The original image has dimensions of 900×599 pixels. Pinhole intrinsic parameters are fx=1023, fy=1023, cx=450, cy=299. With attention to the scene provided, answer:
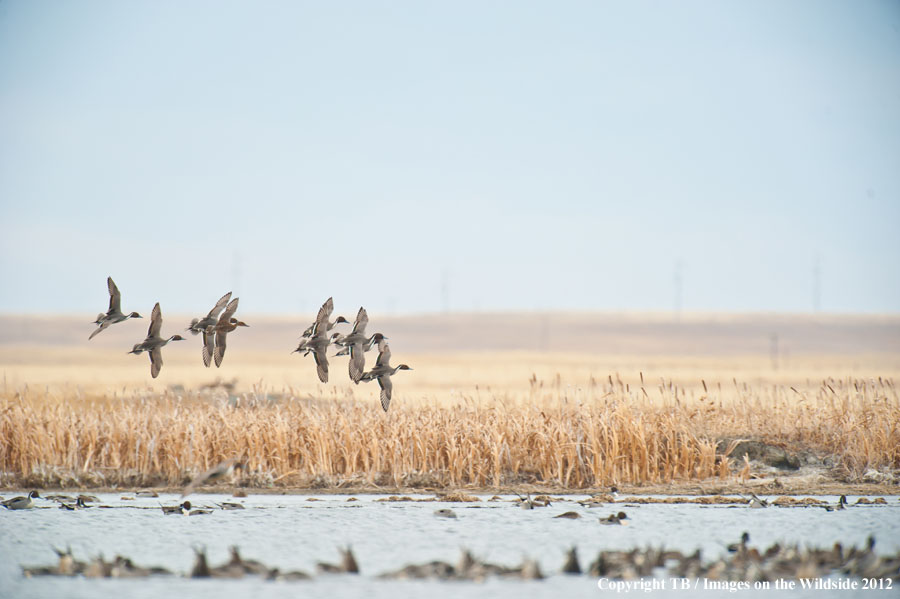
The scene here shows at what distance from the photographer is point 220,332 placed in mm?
11156

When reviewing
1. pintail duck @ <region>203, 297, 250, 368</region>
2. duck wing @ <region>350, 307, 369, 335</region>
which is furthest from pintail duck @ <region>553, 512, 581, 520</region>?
pintail duck @ <region>203, 297, 250, 368</region>

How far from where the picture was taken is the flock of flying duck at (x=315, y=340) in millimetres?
10359

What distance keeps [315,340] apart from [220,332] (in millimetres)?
1316

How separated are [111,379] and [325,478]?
132ft

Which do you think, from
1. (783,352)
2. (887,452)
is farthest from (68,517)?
(783,352)

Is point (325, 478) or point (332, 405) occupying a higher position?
point (332, 405)

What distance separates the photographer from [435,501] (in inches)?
717

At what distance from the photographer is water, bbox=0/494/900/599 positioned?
1184cm

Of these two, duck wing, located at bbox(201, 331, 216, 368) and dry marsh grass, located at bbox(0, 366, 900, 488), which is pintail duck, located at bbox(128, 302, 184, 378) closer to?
duck wing, located at bbox(201, 331, 216, 368)

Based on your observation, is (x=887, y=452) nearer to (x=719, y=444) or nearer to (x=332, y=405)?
(x=719, y=444)

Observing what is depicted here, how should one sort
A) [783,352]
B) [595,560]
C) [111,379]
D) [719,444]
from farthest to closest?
[783,352]
[111,379]
[719,444]
[595,560]

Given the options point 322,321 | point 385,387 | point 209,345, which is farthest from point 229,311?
point 385,387

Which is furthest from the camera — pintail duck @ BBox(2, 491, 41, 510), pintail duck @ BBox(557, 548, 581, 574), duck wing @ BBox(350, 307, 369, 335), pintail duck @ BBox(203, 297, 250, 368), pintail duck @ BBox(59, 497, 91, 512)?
pintail duck @ BBox(59, 497, 91, 512)

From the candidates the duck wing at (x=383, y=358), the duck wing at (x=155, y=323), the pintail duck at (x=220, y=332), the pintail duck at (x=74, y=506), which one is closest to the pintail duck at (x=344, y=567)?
the duck wing at (x=383, y=358)
